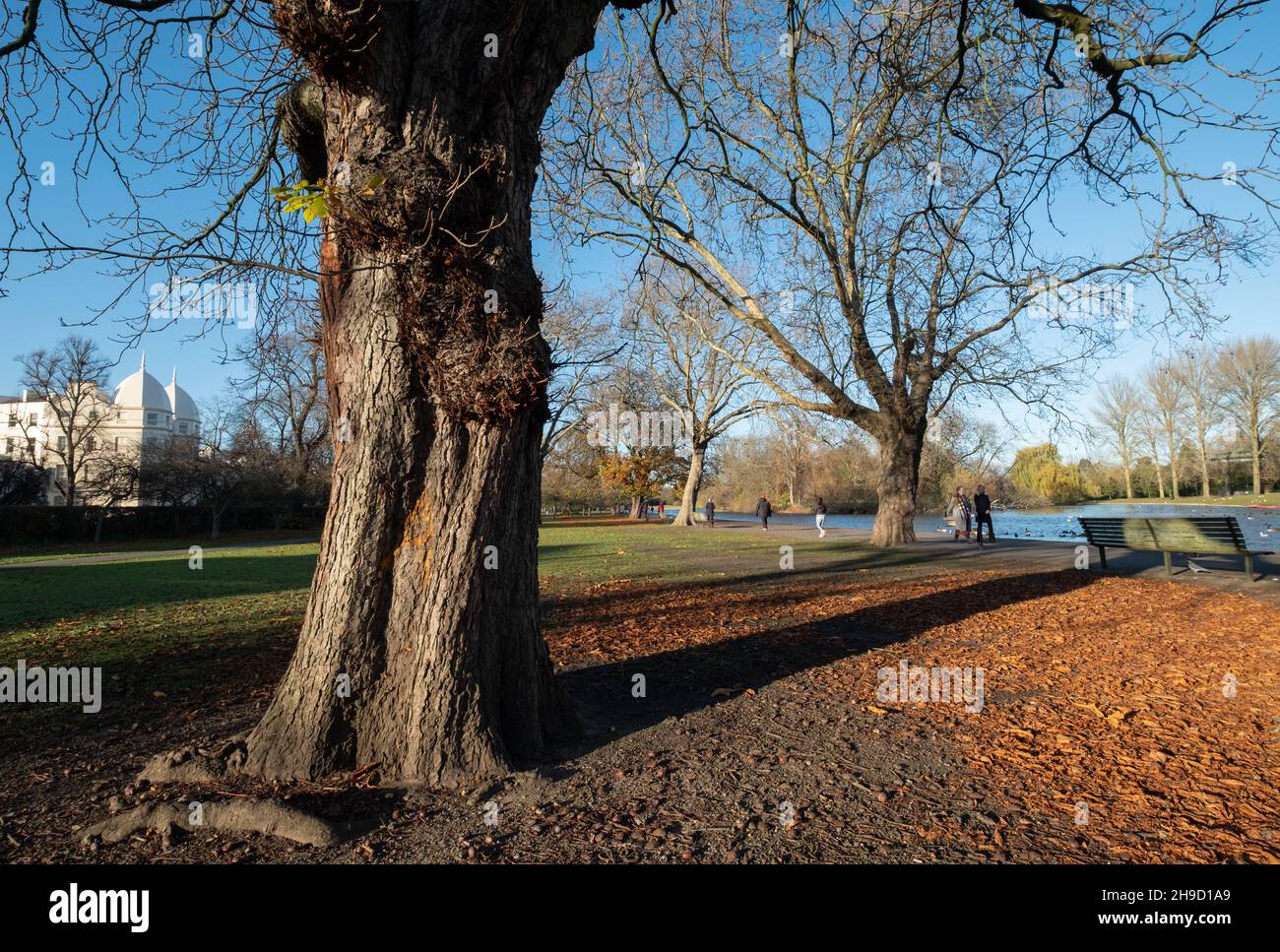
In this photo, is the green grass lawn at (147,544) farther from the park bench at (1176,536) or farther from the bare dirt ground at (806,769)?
the park bench at (1176,536)

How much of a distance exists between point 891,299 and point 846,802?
17359mm

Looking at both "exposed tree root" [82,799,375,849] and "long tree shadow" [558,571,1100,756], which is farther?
"long tree shadow" [558,571,1100,756]

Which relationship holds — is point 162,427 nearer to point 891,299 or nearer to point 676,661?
point 891,299

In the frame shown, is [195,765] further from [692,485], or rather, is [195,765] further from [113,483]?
[113,483]

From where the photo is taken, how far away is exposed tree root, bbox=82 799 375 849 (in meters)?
2.88

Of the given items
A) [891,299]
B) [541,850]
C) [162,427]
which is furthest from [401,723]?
[162,427]

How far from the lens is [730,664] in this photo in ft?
19.6

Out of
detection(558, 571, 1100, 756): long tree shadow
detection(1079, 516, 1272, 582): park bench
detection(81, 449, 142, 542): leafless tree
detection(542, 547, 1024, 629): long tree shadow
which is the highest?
detection(81, 449, 142, 542): leafless tree

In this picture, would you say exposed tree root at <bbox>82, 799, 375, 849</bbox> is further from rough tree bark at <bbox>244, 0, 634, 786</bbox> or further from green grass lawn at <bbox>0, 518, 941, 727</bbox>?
green grass lawn at <bbox>0, 518, 941, 727</bbox>

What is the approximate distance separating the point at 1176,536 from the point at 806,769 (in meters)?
11.1

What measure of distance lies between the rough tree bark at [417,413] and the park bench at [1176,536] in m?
11.6

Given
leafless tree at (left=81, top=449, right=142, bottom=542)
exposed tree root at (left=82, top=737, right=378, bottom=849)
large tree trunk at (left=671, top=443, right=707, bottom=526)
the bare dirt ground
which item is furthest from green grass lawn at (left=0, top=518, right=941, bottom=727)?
leafless tree at (left=81, top=449, right=142, bottom=542)

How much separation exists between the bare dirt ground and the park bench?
4.63 m
